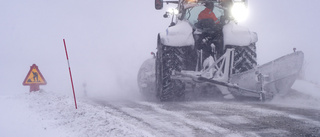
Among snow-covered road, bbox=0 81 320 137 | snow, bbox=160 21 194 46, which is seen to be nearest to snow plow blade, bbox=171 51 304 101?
Result: snow, bbox=160 21 194 46

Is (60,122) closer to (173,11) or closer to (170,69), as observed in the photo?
(170,69)

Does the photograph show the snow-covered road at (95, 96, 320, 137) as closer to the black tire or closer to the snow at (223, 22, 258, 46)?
the black tire

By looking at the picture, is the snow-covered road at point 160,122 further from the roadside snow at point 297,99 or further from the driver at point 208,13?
the driver at point 208,13

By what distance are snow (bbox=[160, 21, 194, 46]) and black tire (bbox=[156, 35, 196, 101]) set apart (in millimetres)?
142

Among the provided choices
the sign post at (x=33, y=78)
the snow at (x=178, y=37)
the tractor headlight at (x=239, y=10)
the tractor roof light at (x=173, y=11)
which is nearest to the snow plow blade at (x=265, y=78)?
the snow at (x=178, y=37)

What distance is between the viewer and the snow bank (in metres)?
4.07

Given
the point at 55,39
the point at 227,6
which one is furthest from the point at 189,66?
the point at 55,39

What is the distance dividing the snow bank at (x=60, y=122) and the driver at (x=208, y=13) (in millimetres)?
3540

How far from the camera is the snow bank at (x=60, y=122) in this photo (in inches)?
160

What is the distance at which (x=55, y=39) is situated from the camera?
145 feet

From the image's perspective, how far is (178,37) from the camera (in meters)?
7.43

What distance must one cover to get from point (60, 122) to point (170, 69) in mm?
3031

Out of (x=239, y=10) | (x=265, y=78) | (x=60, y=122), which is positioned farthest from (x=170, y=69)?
(x=60, y=122)

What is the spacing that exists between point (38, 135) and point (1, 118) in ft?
5.75
